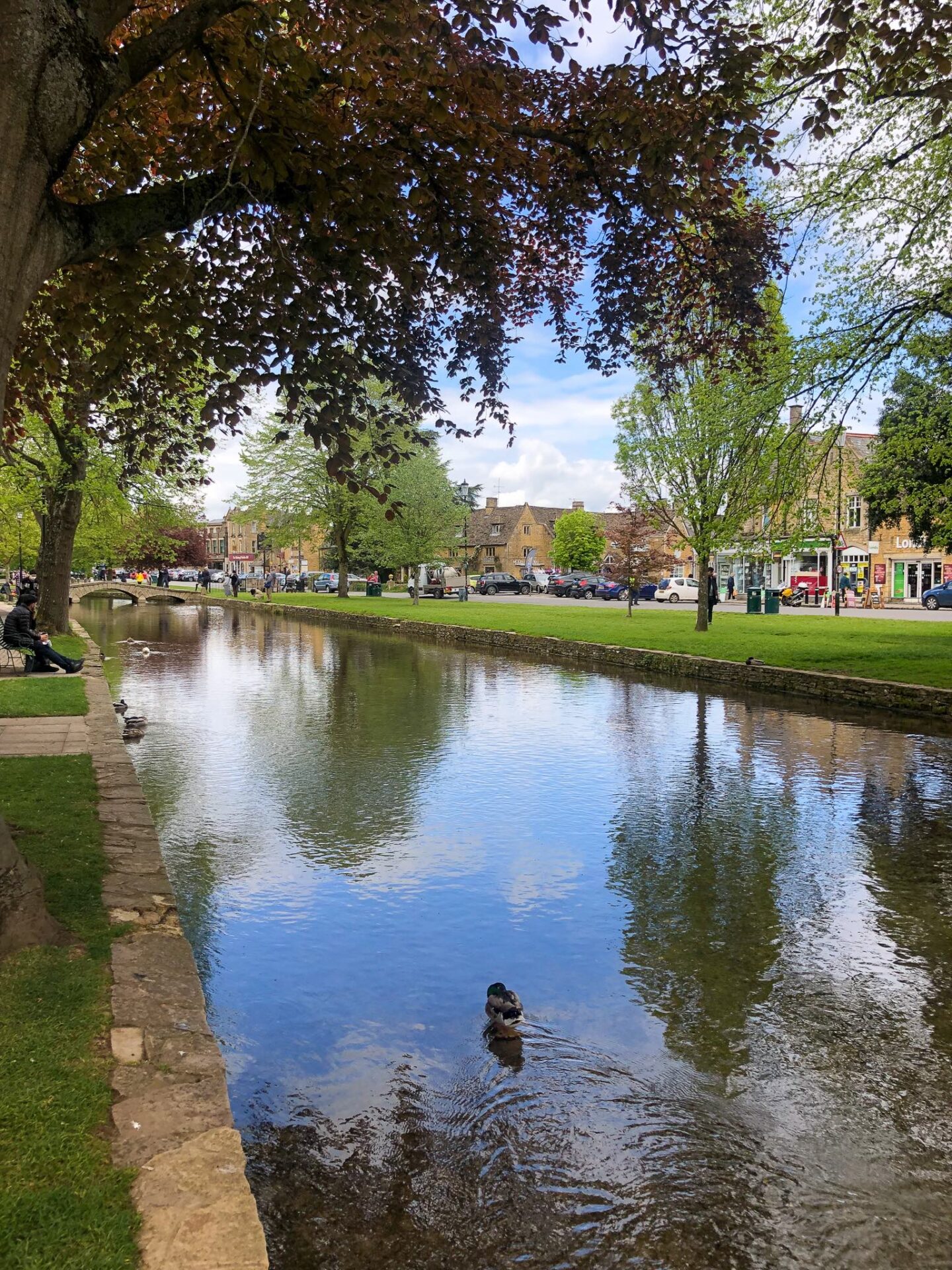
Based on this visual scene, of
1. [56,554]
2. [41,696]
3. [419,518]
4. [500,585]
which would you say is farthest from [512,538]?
[41,696]

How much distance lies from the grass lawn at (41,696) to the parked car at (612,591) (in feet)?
144

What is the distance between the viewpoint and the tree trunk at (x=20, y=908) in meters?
4.54

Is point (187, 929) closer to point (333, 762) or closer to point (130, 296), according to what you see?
point (130, 296)

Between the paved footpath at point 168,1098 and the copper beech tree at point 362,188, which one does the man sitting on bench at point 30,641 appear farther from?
the paved footpath at point 168,1098

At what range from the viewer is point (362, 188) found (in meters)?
6.54

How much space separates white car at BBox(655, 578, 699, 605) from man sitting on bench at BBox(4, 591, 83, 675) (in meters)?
44.4

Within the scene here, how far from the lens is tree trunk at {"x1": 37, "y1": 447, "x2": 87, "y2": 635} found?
914 inches

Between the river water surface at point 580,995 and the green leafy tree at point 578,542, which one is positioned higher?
the green leafy tree at point 578,542

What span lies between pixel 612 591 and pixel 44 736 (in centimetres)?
4958

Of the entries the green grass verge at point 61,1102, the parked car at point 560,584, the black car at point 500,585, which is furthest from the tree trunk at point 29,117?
the black car at point 500,585

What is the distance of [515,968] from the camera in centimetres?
585

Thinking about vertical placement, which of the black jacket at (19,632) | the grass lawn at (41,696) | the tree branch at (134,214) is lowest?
the grass lawn at (41,696)

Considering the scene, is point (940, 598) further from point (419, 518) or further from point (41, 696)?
point (41, 696)

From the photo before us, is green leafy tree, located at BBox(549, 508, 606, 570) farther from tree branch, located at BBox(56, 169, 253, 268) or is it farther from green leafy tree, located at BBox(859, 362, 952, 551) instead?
tree branch, located at BBox(56, 169, 253, 268)
